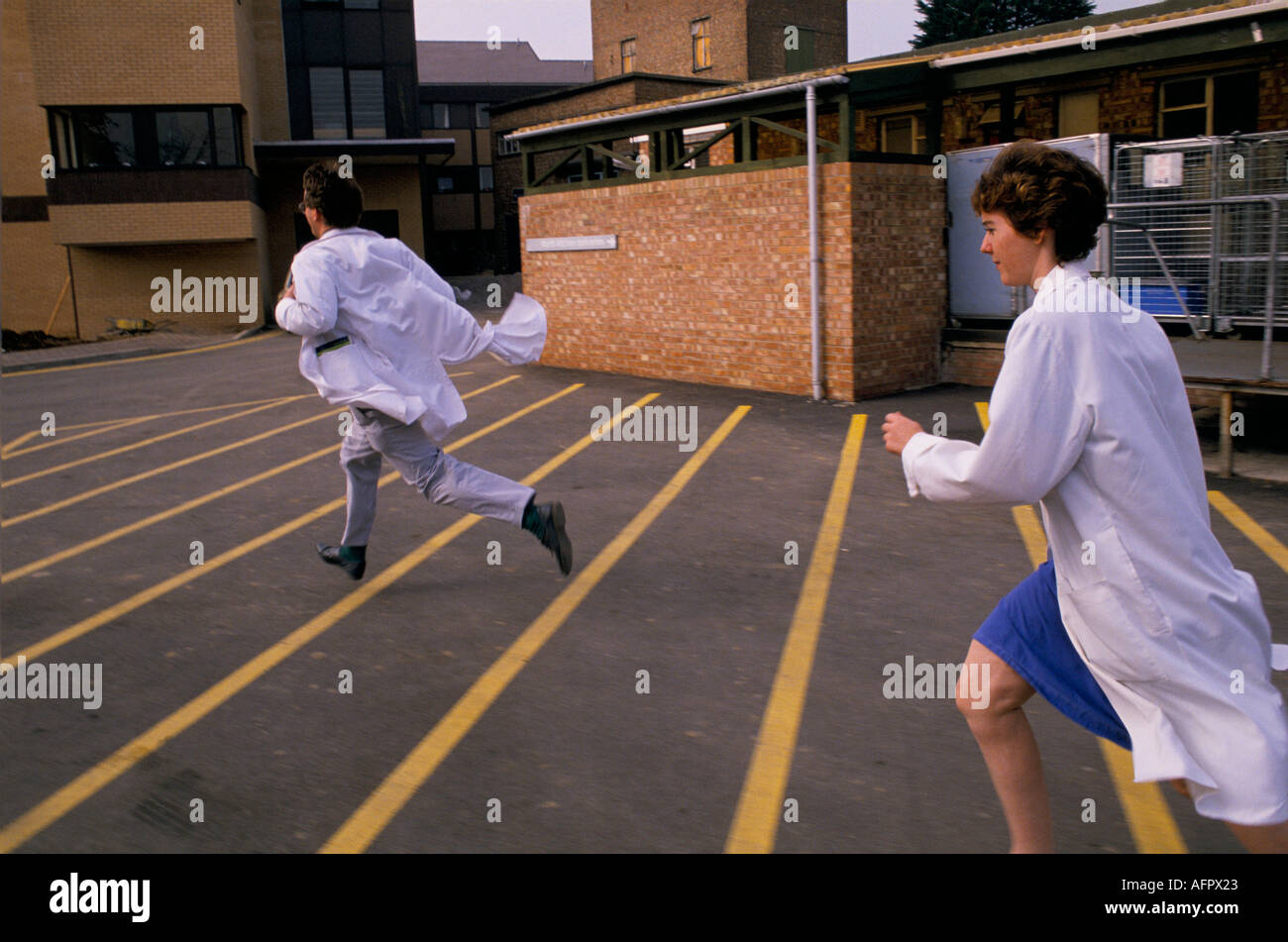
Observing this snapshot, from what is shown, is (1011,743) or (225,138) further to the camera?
(225,138)

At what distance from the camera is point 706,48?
4159cm

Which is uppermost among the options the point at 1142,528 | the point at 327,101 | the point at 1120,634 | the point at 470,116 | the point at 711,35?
the point at 711,35

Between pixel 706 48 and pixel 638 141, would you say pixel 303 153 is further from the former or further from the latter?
pixel 706 48

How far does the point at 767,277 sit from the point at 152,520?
7.21 m

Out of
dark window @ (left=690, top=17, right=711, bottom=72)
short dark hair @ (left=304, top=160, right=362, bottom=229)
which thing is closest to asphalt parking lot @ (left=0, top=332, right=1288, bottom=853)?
short dark hair @ (left=304, top=160, right=362, bottom=229)

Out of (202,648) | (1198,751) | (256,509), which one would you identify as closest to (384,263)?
(202,648)

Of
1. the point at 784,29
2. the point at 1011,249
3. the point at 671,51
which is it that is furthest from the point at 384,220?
the point at 1011,249

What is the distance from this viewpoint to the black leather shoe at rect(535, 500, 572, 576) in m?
5.95

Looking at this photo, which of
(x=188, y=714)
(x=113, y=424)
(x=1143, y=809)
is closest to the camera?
(x=1143, y=809)

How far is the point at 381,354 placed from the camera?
230 inches

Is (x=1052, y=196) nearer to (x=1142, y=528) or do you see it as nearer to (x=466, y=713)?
(x=1142, y=528)

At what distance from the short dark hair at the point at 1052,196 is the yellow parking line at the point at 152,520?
5.77 metres

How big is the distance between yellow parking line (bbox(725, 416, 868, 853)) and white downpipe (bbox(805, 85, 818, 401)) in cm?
507

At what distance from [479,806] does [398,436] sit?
260cm
